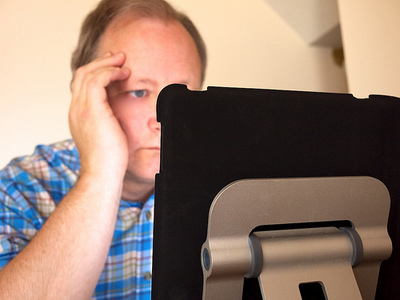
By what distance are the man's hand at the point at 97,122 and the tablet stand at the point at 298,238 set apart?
0.72 m

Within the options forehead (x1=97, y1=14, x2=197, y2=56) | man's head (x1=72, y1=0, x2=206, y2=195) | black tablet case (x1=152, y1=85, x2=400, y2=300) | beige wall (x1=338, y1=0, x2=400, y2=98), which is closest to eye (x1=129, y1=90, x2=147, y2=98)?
man's head (x1=72, y1=0, x2=206, y2=195)

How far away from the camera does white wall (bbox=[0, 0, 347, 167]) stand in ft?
3.73

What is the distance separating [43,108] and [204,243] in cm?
89

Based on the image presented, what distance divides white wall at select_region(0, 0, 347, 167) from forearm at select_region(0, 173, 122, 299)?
9.7 inches

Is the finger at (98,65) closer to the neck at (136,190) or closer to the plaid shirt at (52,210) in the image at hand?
the plaid shirt at (52,210)

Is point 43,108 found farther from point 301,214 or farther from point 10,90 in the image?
point 301,214

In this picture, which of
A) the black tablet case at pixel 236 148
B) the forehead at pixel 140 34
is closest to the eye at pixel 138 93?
the forehead at pixel 140 34

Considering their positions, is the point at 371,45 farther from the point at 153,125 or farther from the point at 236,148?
the point at 236,148

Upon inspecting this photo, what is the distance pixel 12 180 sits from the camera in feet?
3.53

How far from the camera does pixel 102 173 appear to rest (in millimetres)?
1069

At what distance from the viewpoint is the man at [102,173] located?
0.89 meters

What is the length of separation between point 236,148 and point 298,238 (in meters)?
0.12

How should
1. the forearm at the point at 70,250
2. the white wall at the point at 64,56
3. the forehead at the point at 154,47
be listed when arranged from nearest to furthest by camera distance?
the forearm at the point at 70,250 → the white wall at the point at 64,56 → the forehead at the point at 154,47

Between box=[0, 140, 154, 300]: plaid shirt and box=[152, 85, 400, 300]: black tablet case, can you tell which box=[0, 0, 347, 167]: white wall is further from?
box=[152, 85, 400, 300]: black tablet case
